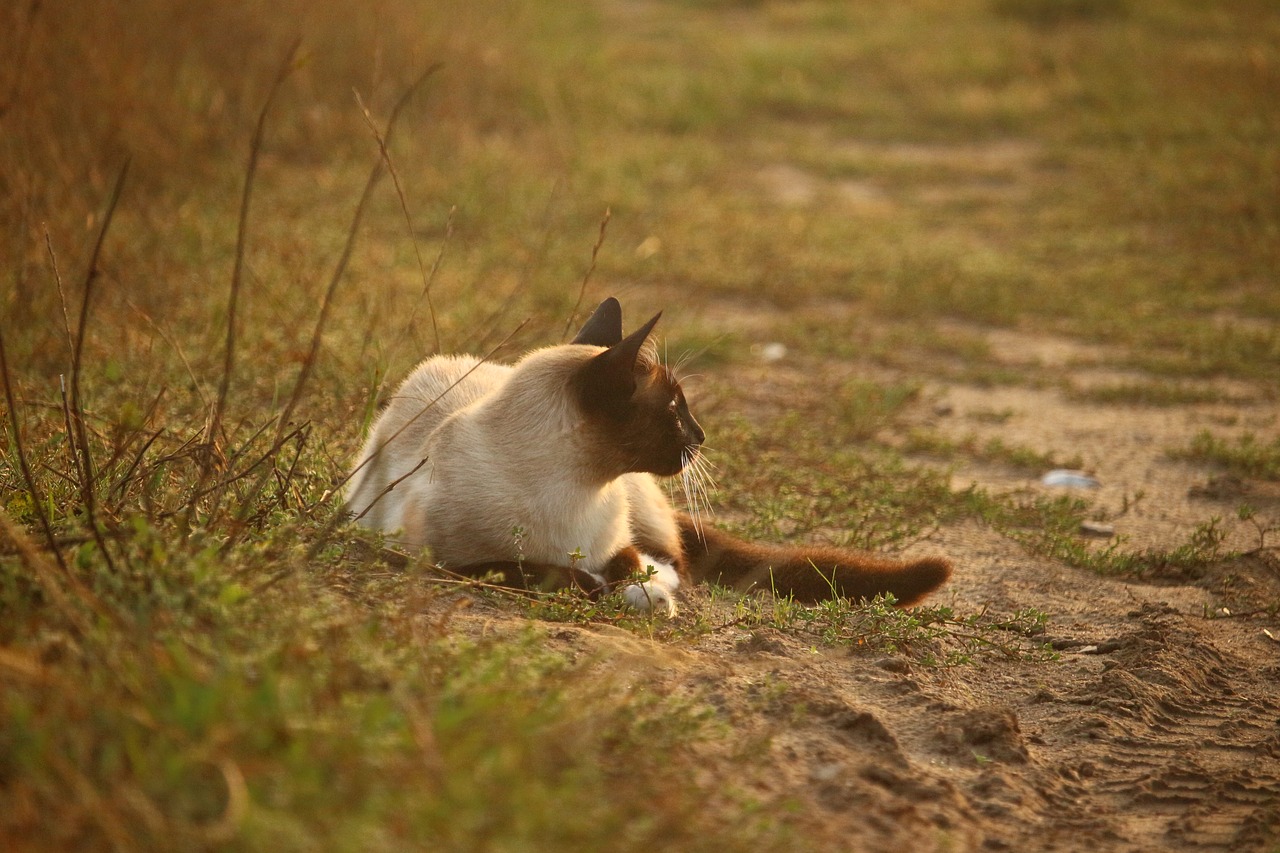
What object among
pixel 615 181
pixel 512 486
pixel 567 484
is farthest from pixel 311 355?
pixel 615 181

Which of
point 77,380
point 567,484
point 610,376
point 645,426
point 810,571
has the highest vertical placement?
point 77,380

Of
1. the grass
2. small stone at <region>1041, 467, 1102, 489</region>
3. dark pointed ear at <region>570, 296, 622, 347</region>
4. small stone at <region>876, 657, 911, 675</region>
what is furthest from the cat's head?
small stone at <region>1041, 467, 1102, 489</region>

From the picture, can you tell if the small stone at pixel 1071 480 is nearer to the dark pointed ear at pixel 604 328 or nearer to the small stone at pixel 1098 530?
the small stone at pixel 1098 530

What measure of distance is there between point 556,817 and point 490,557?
62.6 inches

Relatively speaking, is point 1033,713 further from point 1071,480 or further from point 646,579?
point 1071,480

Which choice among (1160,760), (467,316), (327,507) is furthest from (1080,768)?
(467,316)

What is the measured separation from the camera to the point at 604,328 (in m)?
3.92

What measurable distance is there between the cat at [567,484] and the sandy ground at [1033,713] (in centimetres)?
31

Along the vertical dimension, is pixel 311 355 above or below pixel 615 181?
above

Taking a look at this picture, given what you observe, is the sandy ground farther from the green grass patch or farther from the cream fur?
the green grass patch

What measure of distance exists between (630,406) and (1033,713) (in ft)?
4.65

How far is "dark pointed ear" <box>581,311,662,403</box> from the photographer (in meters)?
3.44

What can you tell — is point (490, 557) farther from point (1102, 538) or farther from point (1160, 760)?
point (1102, 538)

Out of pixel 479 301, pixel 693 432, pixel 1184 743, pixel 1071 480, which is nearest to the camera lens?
pixel 1184 743
